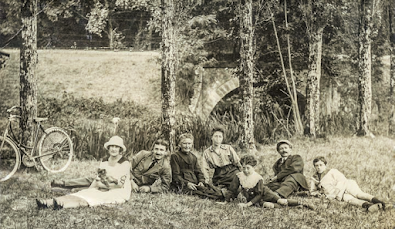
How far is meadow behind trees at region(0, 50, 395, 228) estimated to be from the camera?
4.84m

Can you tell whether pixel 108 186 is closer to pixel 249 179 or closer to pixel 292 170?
pixel 249 179

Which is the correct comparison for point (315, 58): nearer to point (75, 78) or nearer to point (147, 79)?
point (147, 79)

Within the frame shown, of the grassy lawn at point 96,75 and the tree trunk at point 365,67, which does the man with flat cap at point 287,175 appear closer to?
the tree trunk at point 365,67

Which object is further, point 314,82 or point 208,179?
point 314,82

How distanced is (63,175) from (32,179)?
33 centimetres

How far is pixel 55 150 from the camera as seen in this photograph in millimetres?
5289

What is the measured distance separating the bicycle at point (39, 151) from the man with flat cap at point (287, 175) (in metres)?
2.24

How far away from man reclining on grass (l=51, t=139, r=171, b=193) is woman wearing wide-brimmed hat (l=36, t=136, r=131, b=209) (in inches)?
3.1

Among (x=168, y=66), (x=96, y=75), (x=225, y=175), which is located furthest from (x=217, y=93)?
(x=96, y=75)

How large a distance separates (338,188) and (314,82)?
3.83ft

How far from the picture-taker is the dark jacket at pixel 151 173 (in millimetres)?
5102

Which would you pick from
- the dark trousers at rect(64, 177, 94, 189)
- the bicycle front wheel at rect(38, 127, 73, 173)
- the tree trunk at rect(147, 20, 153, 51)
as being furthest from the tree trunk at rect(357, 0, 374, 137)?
the bicycle front wheel at rect(38, 127, 73, 173)

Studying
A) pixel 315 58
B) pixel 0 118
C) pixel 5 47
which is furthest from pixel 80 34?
pixel 315 58

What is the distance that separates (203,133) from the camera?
5.22m
